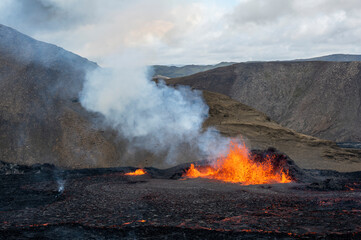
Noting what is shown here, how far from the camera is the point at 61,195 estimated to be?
14141 millimetres

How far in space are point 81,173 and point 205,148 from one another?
11.3 metres

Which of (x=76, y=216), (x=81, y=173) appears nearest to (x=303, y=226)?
(x=76, y=216)

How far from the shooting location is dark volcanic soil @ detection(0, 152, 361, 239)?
8461 mm

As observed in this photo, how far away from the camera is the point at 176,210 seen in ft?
36.1

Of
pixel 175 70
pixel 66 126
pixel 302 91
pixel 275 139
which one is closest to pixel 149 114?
pixel 66 126

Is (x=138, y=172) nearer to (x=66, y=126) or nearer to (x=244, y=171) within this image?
(x=244, y=171)

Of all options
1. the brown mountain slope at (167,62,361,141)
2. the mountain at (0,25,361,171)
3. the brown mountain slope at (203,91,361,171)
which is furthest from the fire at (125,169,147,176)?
the brown mountain slope at (167,62,361,141)

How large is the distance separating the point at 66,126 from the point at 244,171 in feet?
58.9

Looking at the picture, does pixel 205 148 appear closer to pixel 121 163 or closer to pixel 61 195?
pixel 121 163

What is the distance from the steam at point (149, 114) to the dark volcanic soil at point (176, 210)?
1105 centimetres

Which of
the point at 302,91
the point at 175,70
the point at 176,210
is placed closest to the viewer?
the point at 176,210

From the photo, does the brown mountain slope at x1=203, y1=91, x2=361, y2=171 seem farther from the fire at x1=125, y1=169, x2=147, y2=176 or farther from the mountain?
the fire at x1=125, y1=169, x2=147, y2=176

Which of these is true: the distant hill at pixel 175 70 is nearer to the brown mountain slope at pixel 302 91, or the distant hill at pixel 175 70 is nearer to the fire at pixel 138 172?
the brown mountain slope at pixel 302 91

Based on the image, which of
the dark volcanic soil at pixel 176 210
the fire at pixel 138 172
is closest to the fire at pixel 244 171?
the dark volcanic soil at pixel 176 210
